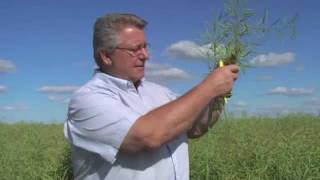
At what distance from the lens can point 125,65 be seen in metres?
2.24

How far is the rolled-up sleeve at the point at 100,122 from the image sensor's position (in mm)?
2076

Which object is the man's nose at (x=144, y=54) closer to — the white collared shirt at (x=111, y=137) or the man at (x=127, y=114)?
the man at (x=127, y=114)

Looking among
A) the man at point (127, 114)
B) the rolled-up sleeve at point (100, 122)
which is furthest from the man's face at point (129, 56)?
the rolled-up sleeve at point (100, 122)

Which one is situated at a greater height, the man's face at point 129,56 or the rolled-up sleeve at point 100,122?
the man's face at point 129,56

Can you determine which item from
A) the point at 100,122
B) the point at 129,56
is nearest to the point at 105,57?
the point at 129,56

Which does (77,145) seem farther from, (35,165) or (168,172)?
(35,165)

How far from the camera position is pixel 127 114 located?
6.86ft

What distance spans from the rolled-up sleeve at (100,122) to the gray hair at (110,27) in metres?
0.22

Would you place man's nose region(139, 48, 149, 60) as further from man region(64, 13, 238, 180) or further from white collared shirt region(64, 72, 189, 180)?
white collared shirt region(64, 72, 189, 180)

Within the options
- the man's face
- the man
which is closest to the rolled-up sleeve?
the man

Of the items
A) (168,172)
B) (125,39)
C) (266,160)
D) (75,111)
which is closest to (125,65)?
(125,39)

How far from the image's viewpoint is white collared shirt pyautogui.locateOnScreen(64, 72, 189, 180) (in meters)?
2.10

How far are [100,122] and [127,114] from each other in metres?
0.12

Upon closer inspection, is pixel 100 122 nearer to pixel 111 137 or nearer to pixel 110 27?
pixel 111 137
